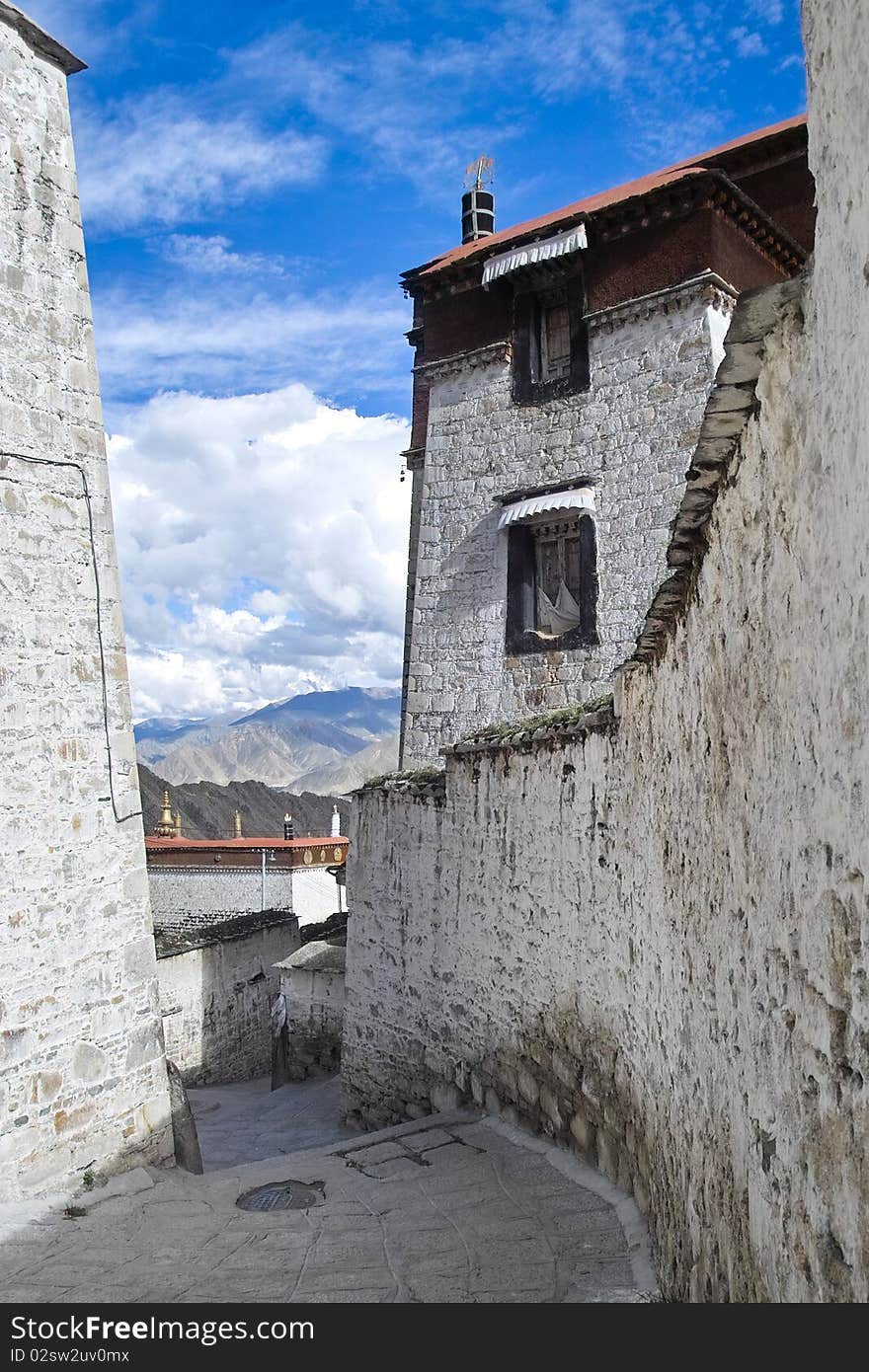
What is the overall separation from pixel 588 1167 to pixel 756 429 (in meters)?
5.28

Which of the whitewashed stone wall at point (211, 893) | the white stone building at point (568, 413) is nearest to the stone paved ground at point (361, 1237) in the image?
the white stone building at point (568, 413)

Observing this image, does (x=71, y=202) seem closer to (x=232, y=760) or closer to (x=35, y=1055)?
(x=35, y=1055)

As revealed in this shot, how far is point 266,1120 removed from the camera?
12516 mm

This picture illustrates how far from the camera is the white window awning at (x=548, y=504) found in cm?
1144

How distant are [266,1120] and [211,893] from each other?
11941 mm

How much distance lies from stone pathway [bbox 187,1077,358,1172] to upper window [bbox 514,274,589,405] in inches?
336

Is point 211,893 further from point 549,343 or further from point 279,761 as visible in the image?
point 279,761

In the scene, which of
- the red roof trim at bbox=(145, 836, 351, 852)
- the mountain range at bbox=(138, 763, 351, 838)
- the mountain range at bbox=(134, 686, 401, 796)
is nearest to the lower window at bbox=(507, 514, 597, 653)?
the red roof trim at bbox=(145, 836, 351, 852)

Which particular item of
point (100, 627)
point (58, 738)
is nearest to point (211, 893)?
point (100, 627)

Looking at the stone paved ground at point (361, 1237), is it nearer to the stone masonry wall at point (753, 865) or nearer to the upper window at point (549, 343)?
the stone masonry wall at point (753, 865)

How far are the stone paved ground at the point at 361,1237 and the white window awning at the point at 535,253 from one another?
927cm

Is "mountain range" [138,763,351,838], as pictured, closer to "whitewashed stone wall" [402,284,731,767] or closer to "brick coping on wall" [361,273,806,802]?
"whitewashed stone wall" [402,284,731,767]

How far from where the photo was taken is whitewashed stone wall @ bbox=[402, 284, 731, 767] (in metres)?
11.0
